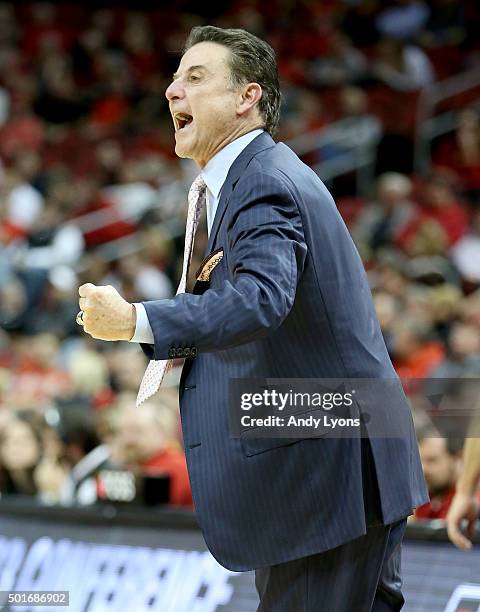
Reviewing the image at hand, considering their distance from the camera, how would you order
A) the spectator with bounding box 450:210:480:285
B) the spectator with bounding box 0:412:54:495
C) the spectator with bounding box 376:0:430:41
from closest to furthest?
the spectator with bounding box 0:412:54:495 → the spectator with bounding box 450:210:480:285 → the spectator with bounding box 376:0:430:41

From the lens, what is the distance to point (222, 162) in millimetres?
2682

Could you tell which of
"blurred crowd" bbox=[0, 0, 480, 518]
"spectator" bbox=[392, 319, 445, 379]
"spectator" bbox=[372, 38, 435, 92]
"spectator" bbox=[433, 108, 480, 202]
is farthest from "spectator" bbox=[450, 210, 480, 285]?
"spectator" bbox=[372, 38, 435, 92]

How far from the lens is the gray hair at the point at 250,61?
2.69 meters

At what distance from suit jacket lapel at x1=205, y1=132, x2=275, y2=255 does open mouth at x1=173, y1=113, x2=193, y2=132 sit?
16 cm

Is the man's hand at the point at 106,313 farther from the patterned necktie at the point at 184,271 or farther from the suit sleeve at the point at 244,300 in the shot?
the patterned necktie at the point at 184,271

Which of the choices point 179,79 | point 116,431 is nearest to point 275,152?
Answer: point 179,79

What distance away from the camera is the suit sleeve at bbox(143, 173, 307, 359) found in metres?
2.30

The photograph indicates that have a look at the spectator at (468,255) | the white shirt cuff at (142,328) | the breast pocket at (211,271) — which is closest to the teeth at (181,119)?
the breast pocket at (211,271)

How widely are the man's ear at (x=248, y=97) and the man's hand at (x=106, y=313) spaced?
2.01 feet

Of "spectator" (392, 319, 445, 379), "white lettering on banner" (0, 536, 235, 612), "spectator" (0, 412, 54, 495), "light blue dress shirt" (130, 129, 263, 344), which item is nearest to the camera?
"light blue dress shirt" (130, 129, 263, 344)

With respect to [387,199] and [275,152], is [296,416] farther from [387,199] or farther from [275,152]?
[387,199]

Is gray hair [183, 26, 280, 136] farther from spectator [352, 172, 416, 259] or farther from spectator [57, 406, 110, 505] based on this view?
spectator [352, 172, 416, 259]

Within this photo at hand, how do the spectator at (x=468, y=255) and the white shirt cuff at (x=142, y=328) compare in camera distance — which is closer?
the white shirt cuff at (x=142, y=328)

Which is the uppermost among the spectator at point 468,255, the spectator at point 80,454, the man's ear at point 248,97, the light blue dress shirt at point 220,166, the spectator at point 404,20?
the man's ear at point 248,97
